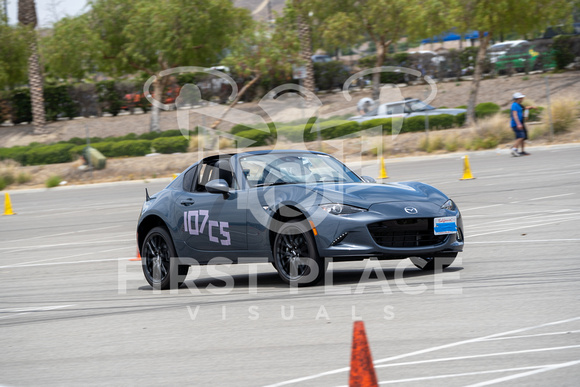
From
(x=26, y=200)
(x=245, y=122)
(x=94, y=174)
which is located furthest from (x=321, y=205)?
(x=245, y=122)

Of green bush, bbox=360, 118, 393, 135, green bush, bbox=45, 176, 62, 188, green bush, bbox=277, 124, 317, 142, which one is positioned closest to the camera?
green bush, bbox=277, 124, 317, 142

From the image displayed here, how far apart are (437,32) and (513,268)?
35185 mm

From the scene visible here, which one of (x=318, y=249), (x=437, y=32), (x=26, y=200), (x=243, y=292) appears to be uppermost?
(x=437, y=32)

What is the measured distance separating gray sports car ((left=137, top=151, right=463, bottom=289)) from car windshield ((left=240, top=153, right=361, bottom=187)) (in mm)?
11

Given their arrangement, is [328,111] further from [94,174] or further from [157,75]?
[94,174]

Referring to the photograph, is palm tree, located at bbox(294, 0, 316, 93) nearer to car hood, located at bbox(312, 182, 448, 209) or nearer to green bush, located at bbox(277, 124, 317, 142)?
green bush, located at bbox(277, 124, 317, 142)

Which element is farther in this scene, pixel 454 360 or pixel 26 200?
pixel 26 200

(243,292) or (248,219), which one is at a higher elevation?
(248,219)

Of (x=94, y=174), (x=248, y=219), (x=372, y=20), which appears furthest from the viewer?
(x=372, y=20)

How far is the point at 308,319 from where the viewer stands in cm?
698

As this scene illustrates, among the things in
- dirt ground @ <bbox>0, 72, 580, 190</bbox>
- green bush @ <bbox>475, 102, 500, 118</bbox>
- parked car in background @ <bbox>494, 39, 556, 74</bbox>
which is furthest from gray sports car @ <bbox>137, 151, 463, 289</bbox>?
parked car in background @ <bbox>494, 39, 556, 74</bbox>

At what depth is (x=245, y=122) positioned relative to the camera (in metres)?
39.1

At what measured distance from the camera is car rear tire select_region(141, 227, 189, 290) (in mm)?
9617

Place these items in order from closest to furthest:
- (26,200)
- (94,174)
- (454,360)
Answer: (454,360) → (26,200) → (94,174)
